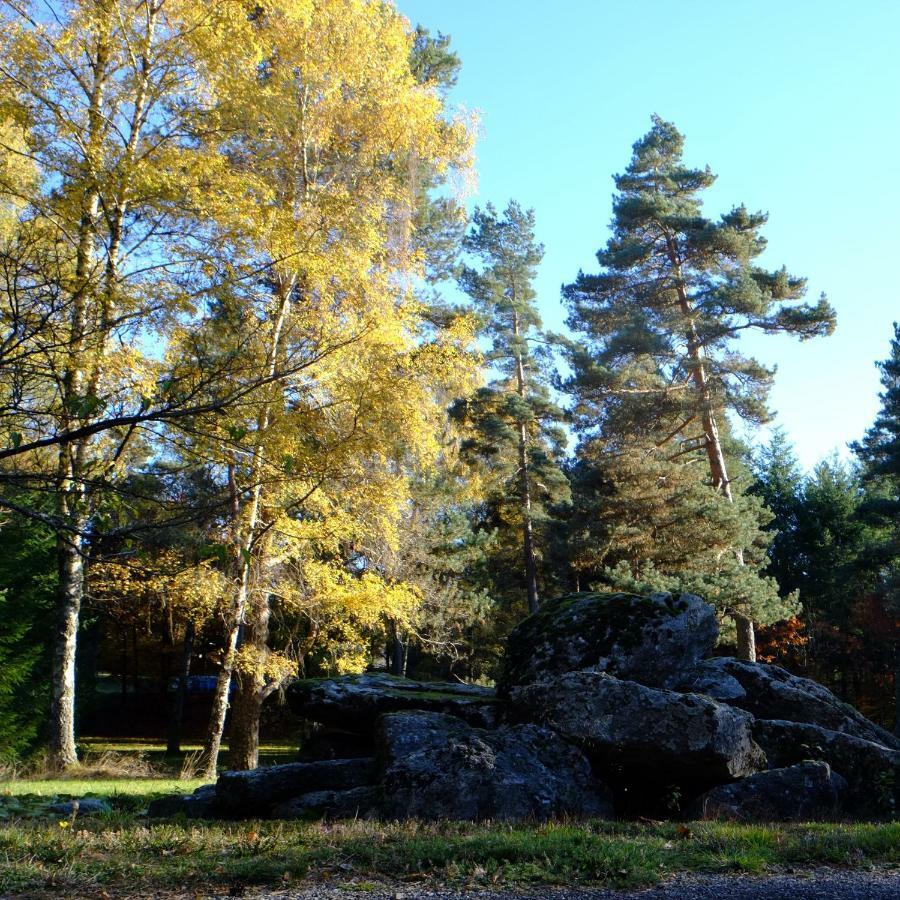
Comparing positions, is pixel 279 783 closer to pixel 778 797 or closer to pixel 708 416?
pixel 778 797

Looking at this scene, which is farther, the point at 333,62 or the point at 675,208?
the point at 675,208

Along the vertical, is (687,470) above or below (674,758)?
above

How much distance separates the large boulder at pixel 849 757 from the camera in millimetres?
7402

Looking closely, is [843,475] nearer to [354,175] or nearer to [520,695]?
[354,175]

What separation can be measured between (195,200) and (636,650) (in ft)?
23.1

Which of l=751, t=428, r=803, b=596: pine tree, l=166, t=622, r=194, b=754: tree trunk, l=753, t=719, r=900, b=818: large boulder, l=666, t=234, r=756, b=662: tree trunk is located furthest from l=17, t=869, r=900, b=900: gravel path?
l=751, t=428, r=803, b=596: pine tree

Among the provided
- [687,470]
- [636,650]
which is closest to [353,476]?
[636,650]

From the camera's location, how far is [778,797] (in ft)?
22.9

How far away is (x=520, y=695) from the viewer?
7582mm

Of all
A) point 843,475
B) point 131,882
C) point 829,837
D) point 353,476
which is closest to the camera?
point 131,882

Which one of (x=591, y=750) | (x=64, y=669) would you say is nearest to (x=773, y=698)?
(x=591, y=750)

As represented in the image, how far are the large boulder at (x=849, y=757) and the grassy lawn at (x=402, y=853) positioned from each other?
201 centimetres

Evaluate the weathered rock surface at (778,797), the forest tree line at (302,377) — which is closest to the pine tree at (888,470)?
the forest tree line at (302,377)

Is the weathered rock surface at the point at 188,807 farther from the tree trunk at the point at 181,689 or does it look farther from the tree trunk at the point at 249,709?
the tree trunk at the point at 181,689
